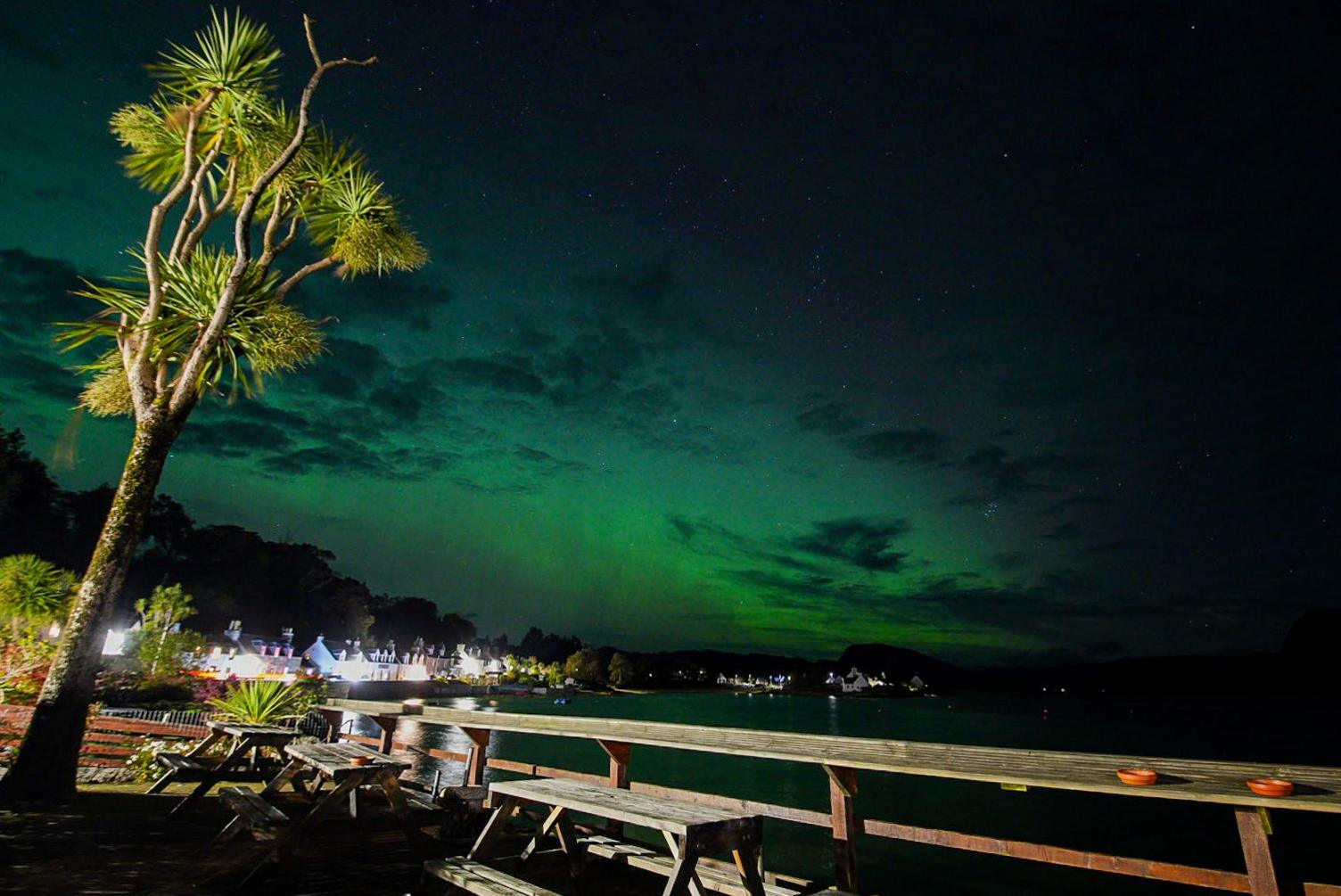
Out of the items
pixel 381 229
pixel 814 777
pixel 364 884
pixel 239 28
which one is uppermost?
pixel 239 28

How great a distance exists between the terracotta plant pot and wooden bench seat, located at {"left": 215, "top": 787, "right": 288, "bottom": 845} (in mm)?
6779

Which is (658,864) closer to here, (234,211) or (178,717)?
(234,211)

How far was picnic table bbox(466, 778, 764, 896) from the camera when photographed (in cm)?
371

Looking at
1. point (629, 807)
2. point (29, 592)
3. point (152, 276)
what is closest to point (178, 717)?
point (29, 592)

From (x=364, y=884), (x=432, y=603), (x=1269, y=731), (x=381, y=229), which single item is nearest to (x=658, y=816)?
(x=364, y=884)

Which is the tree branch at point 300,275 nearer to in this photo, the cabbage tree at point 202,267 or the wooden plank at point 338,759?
the cabbage tree at point 202,267

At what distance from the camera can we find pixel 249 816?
5902 mm

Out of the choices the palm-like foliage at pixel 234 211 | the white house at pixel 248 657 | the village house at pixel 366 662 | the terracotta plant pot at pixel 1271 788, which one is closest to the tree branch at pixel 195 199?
the palm-like foliage at pixel 234 211

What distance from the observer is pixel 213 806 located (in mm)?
7969

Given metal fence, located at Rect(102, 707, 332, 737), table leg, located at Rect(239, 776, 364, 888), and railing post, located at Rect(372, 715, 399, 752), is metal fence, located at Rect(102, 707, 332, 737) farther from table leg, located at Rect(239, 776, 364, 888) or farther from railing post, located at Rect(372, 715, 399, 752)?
table leg, located at Rect(239, 776, 364, 888)

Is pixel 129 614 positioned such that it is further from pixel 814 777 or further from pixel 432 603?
pixel 432 603

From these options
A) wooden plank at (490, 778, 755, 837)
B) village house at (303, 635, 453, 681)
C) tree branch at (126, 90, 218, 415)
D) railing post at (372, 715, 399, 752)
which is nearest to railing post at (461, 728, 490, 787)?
railing post at (372, 715, 399, 752)

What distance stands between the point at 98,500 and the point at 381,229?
291 feet

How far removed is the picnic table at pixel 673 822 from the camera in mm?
3709
